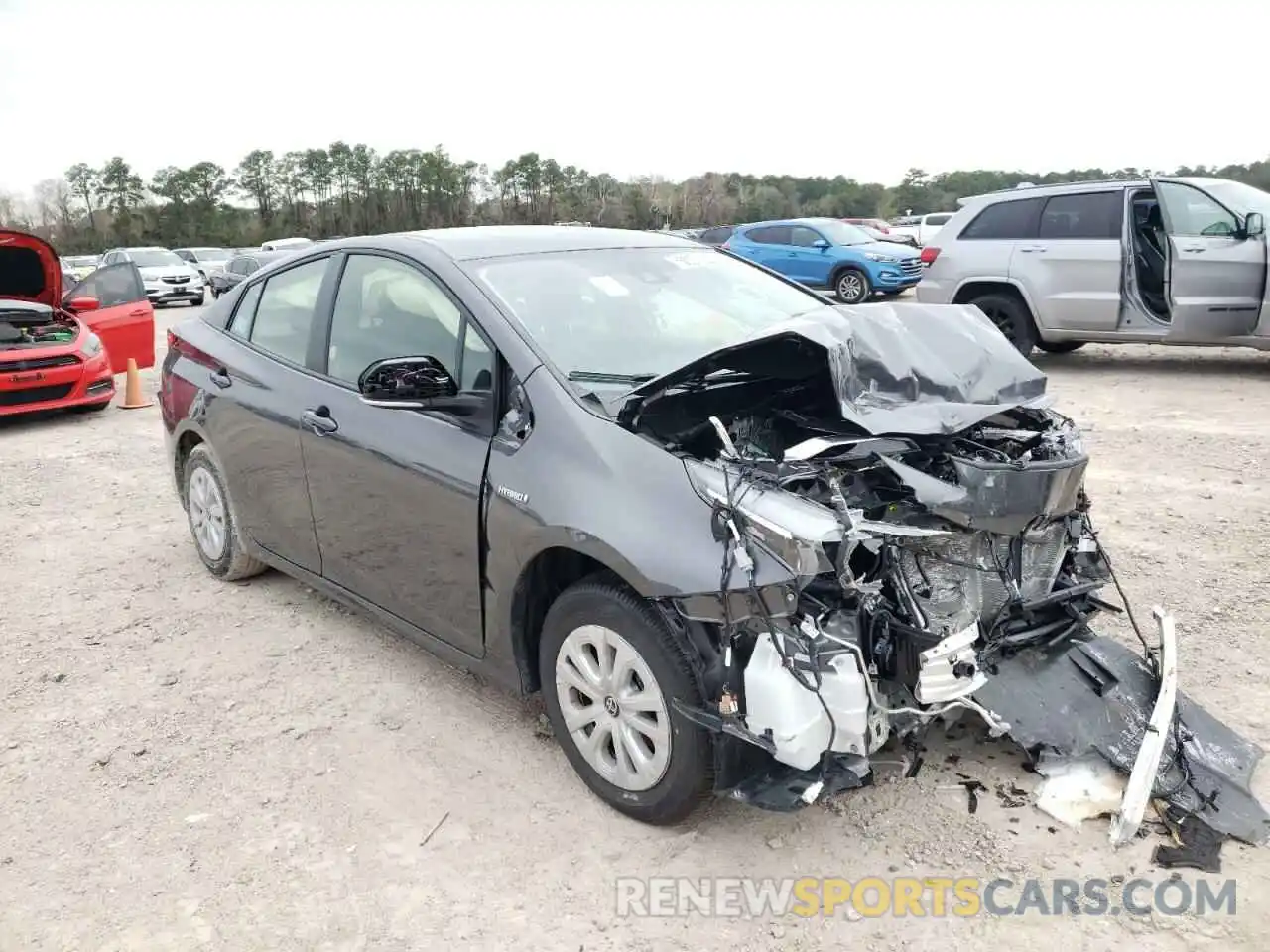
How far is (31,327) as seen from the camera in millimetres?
9523

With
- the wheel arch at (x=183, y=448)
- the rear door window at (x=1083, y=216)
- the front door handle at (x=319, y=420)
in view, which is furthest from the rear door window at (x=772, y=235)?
the front door handle at (x=319, y=420)

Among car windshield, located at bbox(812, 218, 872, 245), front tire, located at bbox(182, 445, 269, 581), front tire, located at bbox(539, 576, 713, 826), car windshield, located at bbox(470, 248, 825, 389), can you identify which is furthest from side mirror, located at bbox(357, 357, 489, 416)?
car windshield, located at bbox(812, 218, 872, 245)

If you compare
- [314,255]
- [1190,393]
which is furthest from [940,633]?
[1190,393]

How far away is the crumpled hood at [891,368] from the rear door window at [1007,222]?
24.1 feet

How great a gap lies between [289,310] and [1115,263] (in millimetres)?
7945

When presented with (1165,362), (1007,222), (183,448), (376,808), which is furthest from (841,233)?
(376,808)

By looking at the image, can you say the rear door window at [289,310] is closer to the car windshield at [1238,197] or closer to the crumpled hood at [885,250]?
the car windshield at [1238,197]

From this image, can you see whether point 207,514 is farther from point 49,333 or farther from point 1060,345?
point 1060,345

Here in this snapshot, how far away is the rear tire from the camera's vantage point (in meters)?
9.91

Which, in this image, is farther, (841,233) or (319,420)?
(841,233)

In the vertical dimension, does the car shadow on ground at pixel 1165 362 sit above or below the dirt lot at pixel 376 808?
above

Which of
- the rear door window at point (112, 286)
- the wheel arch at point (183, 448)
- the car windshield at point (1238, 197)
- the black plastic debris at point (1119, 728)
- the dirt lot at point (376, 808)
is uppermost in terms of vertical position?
the car windshield at point (1238, 197)

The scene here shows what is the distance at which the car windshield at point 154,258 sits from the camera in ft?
84.0

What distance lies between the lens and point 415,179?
7194 cm
